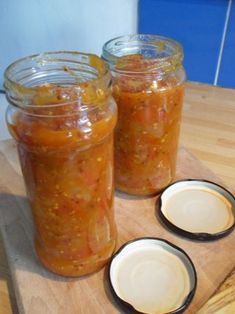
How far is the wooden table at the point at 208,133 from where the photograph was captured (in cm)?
52

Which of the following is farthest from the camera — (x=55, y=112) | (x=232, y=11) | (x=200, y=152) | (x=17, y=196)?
(x=232, y=11)

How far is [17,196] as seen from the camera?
59 centimetres

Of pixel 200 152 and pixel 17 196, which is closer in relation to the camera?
pixel 17 196

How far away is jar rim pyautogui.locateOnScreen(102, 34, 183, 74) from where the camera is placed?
0.48m

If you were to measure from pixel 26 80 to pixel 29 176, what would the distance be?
4.6 inches

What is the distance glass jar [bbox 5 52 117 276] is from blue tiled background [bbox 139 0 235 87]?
70 centimetres

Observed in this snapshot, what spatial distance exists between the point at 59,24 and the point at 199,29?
0.41m

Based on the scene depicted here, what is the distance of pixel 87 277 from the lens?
1.50 feet

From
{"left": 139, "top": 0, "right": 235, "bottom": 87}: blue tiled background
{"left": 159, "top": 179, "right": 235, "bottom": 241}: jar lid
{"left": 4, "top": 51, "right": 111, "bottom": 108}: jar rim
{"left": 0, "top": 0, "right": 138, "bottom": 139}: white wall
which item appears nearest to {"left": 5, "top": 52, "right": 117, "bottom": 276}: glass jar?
{"left": 4, "top": 51, "right": 111, "bottom": 108}: jar rim

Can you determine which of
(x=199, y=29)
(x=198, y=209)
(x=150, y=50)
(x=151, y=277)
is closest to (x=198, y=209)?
(x=198, y=209)

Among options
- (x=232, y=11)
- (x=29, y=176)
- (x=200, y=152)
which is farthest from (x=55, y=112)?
(x=232, y=11)

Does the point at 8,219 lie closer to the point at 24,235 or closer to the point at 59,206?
the point at 24,235

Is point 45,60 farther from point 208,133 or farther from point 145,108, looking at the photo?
A: point 208,133

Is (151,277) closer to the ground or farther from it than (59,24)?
closer to the ground
